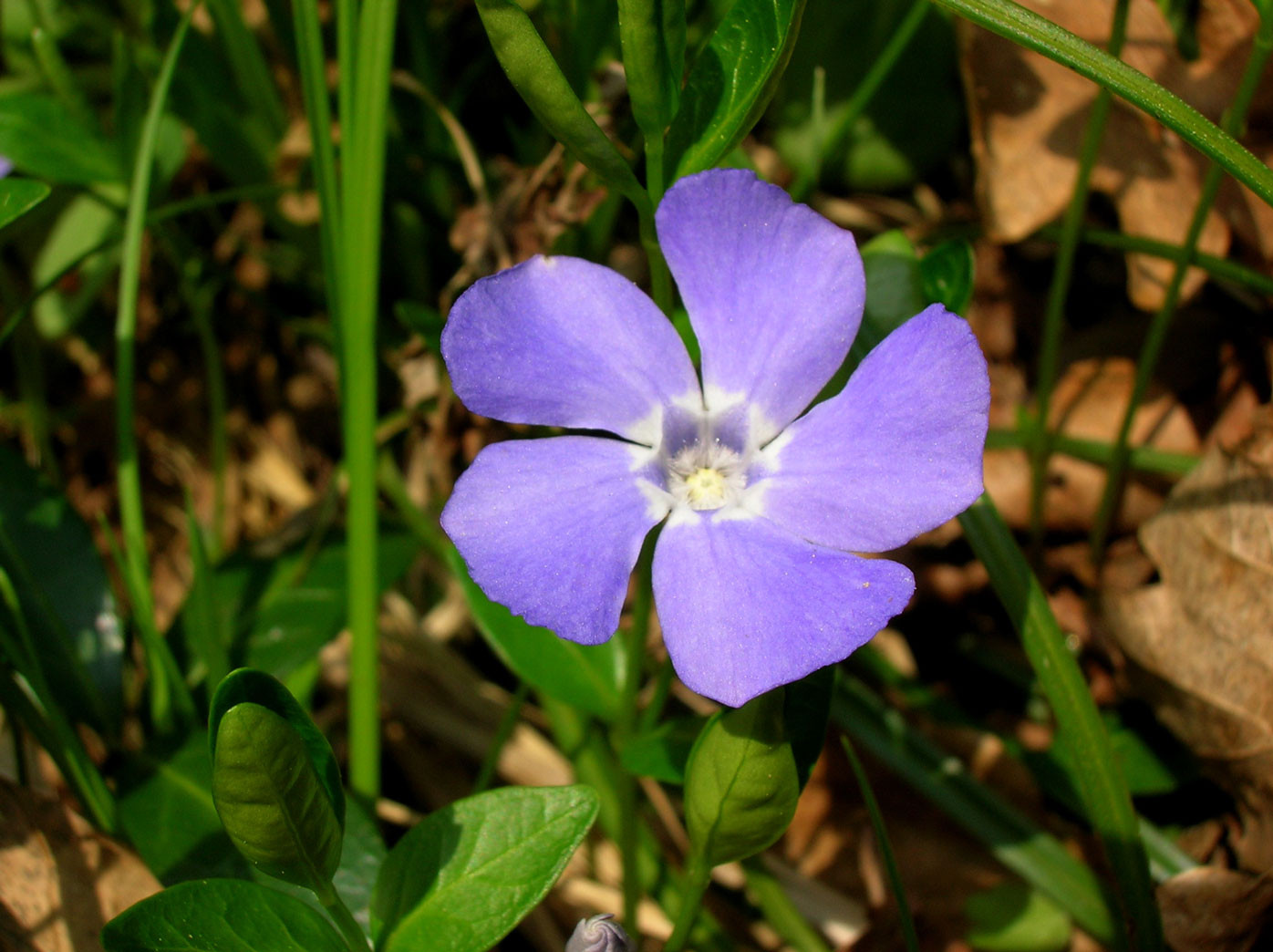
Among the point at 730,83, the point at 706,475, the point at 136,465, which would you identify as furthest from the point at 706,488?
the point at 136,465

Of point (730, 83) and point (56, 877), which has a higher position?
point (730, 83)

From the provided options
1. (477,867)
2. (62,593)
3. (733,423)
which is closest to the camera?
(477,867)

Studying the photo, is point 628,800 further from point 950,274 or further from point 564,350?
point 950,274

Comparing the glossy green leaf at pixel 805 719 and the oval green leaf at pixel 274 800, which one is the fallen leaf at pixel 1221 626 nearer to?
the glossy green leaf at pixel 805 719

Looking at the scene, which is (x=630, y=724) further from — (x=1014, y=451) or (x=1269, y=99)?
(x=1269, y=99)

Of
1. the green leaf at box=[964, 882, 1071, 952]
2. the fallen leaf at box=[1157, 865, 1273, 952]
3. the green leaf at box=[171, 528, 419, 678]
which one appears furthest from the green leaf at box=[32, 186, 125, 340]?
the fallen leaf at box=[1157, 865, 1273, 952]

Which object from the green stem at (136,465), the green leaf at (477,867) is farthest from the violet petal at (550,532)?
the green stem at (136,465)

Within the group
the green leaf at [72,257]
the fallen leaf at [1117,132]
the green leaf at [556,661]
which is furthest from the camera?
the green leaf at [72,257]
